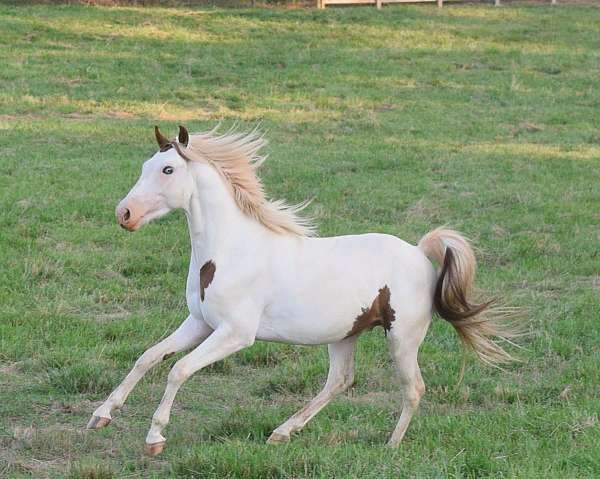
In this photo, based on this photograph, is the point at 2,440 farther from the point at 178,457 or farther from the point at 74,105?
the point at 74,105

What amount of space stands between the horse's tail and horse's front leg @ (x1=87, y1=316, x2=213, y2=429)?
126 cm

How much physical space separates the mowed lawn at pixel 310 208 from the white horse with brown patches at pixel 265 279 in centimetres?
17

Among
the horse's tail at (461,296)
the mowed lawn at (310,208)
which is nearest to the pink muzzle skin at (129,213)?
the mowed lawn at (310,208)

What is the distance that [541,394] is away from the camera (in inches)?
250

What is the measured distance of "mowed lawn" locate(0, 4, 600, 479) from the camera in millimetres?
5512

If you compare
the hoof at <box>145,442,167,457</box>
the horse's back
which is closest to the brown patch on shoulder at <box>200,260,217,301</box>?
the horse's back

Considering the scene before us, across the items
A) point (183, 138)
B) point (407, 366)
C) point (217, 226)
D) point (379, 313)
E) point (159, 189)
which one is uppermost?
point (183, 138)

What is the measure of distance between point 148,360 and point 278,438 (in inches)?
30.4

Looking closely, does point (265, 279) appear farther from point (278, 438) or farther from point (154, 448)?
point (154, 448)

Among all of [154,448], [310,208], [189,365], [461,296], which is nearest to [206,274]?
[189,365]

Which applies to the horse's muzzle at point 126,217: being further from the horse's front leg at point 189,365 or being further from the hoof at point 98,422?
the hoof at point 98,422

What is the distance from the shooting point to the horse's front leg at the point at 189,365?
5.29 meters

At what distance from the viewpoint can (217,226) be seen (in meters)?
5.58

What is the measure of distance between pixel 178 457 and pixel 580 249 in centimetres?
576
